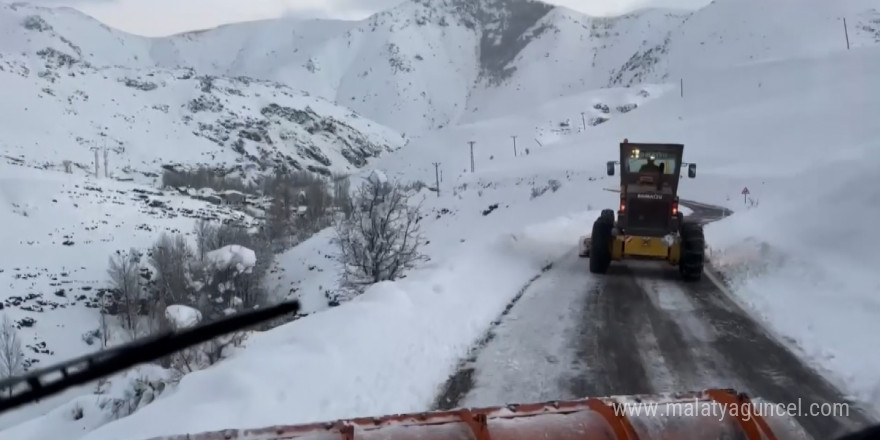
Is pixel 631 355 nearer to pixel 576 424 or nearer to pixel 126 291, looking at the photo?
pixel 576 424

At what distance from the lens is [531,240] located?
20.4 m

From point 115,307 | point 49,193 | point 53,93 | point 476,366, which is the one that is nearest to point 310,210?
point 49,193

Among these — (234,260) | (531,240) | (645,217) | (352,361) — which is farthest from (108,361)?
(234,260)

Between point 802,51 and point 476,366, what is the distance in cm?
10754

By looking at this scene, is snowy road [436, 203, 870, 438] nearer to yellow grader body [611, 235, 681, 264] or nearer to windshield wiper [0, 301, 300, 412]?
yellow grader body [611, 235, 681, 264]

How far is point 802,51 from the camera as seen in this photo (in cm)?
10056

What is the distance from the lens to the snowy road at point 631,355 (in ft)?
24.3

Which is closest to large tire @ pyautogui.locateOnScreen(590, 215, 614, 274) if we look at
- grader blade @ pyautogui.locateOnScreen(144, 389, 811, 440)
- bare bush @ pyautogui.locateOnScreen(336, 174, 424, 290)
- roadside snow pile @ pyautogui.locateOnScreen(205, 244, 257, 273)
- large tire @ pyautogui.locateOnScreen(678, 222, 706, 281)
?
large tire @ pyautogui.locateOnScreen(678, 222, 706, 281)

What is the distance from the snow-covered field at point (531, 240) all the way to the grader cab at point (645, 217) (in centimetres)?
138

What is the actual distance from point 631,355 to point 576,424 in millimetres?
5730

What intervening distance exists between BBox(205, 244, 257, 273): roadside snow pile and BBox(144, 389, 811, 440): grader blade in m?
41.2

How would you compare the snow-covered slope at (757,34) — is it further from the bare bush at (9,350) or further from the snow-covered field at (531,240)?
the bare bush at (9,350)

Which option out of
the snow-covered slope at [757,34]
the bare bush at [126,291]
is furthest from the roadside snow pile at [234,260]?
the snow-covered slope at [757,34]

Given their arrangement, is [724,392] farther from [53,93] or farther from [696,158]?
[53,93]
